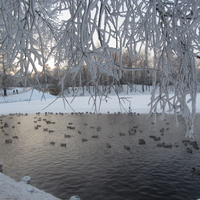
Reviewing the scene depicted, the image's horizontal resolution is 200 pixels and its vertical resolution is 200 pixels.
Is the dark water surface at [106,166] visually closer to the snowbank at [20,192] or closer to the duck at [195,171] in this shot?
the duck at [195,171]

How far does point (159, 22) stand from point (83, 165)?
507 centimetres

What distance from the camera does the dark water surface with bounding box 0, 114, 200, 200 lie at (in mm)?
5156

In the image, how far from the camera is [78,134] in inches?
399

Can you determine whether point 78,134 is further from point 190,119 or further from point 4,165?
point 190,119

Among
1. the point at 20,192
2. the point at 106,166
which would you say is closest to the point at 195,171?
the point at 106,166

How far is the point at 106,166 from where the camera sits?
6.39 meters

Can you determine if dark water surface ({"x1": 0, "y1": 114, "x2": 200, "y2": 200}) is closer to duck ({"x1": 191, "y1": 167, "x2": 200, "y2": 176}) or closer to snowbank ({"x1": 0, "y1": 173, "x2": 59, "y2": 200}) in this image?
duck ({"x1": 191, "y1": 167, "x2": 200, "y2": 176})

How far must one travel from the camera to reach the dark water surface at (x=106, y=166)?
5.16 meters

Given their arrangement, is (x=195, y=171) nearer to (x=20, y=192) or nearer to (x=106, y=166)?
(x=106, y=166)

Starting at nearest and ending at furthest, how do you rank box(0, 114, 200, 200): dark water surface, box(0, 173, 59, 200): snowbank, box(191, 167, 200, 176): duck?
box(0, 173, 59, 200): snowbank < box(0, 114, 200, 200): dark water surface < box(191, 167, 200, 176): duck

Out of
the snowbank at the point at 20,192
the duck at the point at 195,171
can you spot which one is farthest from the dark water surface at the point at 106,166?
the snowbank at the point at 20,192

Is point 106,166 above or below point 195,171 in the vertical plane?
below

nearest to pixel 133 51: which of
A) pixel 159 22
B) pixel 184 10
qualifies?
pixel 159 22

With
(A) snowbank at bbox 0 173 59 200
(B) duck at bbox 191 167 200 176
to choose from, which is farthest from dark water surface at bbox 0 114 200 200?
(A) snowbank at bbox 0 173 59 200
